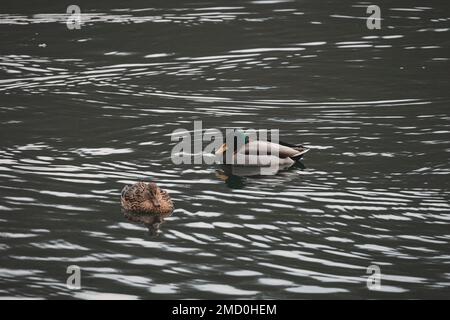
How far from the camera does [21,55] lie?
2162cm

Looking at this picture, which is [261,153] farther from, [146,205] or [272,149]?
A: [146,205]

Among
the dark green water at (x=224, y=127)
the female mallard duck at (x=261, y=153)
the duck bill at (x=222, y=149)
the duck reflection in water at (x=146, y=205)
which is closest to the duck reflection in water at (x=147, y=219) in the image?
the duck reflection in water at (x=146, y=205)

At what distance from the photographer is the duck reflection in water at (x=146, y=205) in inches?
465

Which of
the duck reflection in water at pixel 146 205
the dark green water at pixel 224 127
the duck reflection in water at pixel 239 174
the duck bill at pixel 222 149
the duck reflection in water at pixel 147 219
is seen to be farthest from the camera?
the duck bill at pixel 222 149

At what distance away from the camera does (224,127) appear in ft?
53.1

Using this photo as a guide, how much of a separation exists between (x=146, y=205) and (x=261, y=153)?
3.08 metres

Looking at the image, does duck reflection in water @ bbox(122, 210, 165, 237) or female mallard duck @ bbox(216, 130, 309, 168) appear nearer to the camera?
duck reflection in water @ bbox(122, 210, 165, 237)

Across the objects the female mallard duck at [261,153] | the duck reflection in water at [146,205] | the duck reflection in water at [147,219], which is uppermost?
the female mallard duck at [261,153]

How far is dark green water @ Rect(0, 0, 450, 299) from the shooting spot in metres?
10.1

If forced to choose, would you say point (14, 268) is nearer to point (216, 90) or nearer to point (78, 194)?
point (78, 194)

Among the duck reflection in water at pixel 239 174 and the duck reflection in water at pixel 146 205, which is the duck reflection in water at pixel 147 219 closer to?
the duck reflection in water at pixel 146 205

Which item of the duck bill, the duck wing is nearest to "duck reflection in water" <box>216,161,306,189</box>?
the duck wing

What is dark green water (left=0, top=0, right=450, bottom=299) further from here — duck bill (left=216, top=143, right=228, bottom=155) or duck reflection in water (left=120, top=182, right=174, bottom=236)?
duck bill (left=216, top=143, right=228, bottom=155)

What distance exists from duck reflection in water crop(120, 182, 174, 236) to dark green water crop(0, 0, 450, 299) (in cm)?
17
